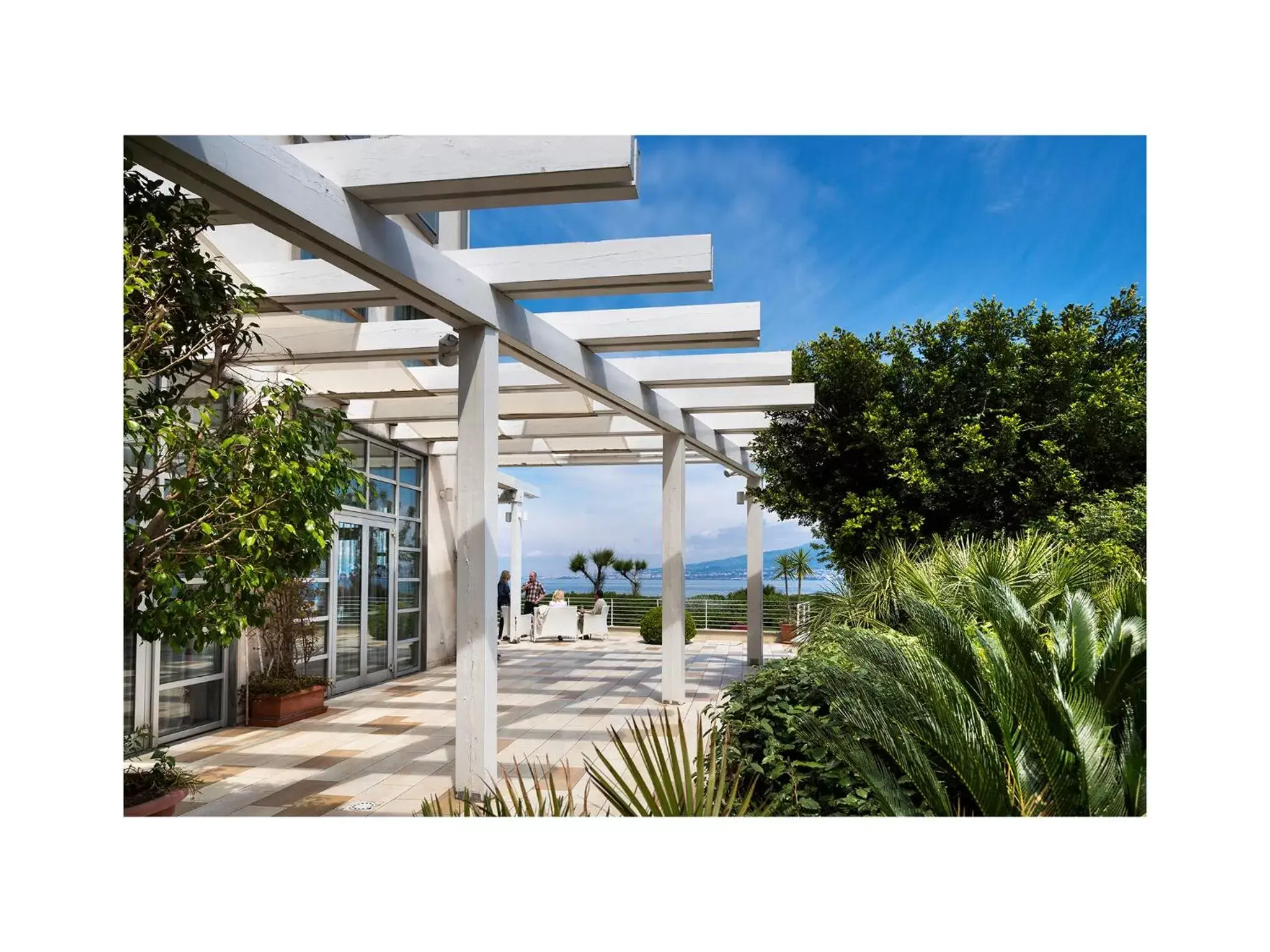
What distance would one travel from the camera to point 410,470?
11.1m

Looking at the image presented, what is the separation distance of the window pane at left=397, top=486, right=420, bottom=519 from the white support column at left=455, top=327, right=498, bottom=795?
6100 millimetres

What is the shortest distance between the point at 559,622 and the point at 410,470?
206 inches

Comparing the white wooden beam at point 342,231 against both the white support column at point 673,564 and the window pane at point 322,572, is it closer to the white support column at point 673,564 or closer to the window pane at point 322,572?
the white support column at point 673,564

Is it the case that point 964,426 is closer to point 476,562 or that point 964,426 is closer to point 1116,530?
point 1116,530

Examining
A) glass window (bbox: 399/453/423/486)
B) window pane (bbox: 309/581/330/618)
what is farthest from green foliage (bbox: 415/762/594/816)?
glass window (bbox: 399/453/423/486)

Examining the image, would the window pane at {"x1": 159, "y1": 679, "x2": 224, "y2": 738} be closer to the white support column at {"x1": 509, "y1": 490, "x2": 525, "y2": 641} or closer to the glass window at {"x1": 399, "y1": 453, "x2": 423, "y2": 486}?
the glass window at {"x1": 399, "y1": 453, "x2": 423, "y2": 486}

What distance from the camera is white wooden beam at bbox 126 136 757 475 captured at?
3.10m

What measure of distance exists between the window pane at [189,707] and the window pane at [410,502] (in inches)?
155
